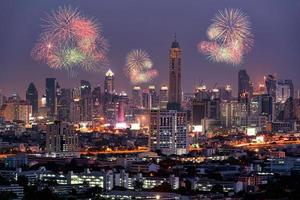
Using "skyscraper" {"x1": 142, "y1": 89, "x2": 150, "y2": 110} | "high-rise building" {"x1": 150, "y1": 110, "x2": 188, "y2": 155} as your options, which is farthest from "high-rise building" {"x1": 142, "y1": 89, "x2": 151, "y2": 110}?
"high-rise building" {"x1": 150, "y1": 110, "x2": 188, "y2": 155}

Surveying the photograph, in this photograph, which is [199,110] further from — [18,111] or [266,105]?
[18,111]

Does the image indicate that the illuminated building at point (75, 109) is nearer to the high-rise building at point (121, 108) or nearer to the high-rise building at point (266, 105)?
the high-rise building at point (121, 108)

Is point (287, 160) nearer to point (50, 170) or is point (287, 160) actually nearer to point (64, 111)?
point (50, 170)

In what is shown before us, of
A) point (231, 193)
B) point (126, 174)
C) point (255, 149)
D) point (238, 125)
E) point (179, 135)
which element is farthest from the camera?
point (238, 125)

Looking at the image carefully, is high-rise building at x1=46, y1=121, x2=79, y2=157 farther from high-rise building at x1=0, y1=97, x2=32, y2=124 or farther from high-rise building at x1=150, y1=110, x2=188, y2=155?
high-rise building at x1=0, y1=97, x2=32, y2=124

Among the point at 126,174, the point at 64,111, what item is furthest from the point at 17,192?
the point at 64,111

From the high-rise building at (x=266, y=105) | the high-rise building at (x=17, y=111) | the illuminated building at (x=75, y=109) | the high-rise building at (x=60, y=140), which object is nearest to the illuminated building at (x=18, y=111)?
the high-rise building at (x=17, y=111)
